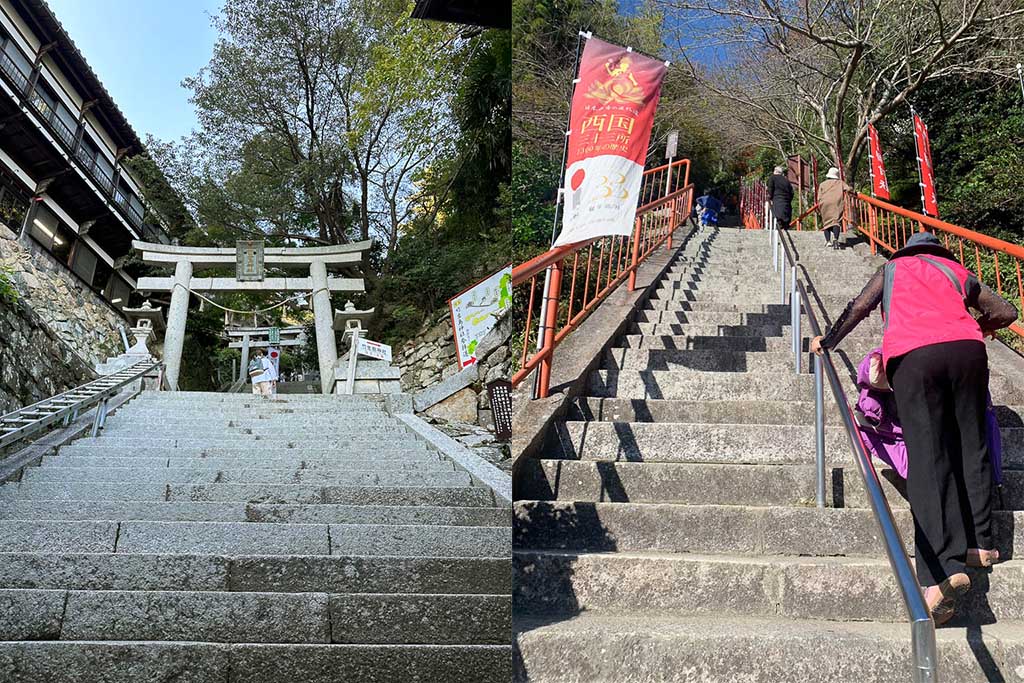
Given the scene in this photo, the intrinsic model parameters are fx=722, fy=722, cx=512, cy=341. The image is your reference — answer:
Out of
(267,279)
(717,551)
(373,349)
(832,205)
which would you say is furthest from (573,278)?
(832,205)

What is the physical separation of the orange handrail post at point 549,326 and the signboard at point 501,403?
0.40m

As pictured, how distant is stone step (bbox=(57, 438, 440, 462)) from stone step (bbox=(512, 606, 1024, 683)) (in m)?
1.73

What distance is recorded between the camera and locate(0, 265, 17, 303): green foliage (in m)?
1.90

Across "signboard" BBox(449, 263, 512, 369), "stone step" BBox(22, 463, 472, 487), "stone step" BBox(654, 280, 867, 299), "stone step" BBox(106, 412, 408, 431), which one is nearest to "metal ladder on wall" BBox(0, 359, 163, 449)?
"stone step" BBox(22, 463, 472, 487)

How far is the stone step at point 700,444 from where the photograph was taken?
263cm

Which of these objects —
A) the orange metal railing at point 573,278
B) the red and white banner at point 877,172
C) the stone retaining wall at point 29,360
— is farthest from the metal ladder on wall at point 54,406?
the red and white banner at point 877,172

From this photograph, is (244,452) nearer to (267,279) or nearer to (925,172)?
(267,279)

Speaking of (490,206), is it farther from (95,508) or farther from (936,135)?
(936,135)

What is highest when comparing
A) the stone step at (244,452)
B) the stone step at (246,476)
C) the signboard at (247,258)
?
the signboard at (247,258)

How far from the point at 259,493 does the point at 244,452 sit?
3.56 ft

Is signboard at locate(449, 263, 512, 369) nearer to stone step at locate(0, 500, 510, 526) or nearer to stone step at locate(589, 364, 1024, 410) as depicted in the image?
stone step at locate(0, 500, 510, 526)

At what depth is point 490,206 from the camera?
2.32 metres

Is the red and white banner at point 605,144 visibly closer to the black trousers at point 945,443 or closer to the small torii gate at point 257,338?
the black trousers at point 945,443

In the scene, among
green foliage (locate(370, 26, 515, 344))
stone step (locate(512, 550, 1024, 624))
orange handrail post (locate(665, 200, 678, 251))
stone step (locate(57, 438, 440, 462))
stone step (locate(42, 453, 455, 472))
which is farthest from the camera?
orange handrail post (locate(665, 200, 678, 251))
